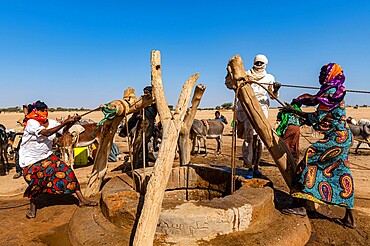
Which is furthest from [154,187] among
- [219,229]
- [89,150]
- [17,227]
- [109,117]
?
[89,150]

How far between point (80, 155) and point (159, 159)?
20.1 ft

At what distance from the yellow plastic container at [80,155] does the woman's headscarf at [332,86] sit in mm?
7103

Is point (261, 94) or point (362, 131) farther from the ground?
point (261, 94)

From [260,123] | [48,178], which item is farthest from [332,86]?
[48,178]

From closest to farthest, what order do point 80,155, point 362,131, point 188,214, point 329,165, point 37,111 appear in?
point 188,214 < point 329,165 < point 37,111 < point 80,155 < point 362,131

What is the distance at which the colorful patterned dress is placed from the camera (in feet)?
12.1

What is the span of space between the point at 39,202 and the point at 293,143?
17.7 feet

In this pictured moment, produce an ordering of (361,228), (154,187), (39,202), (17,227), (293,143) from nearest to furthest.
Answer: (154,187) < (361,228) < (17,227) < (39,202) < (293,143)

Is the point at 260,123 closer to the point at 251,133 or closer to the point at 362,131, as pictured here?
the point at 251,133

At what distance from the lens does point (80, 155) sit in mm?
9055

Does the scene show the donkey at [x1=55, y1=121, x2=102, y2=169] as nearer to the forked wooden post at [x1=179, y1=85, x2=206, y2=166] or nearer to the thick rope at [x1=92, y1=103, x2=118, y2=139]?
the forked wooden post at [x1=179, y1=85, x2=206, y2=166]

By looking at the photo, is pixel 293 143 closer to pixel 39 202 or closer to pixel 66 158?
pixel 39 202

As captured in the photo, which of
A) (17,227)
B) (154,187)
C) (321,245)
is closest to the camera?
(154,187)

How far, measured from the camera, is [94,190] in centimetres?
535
